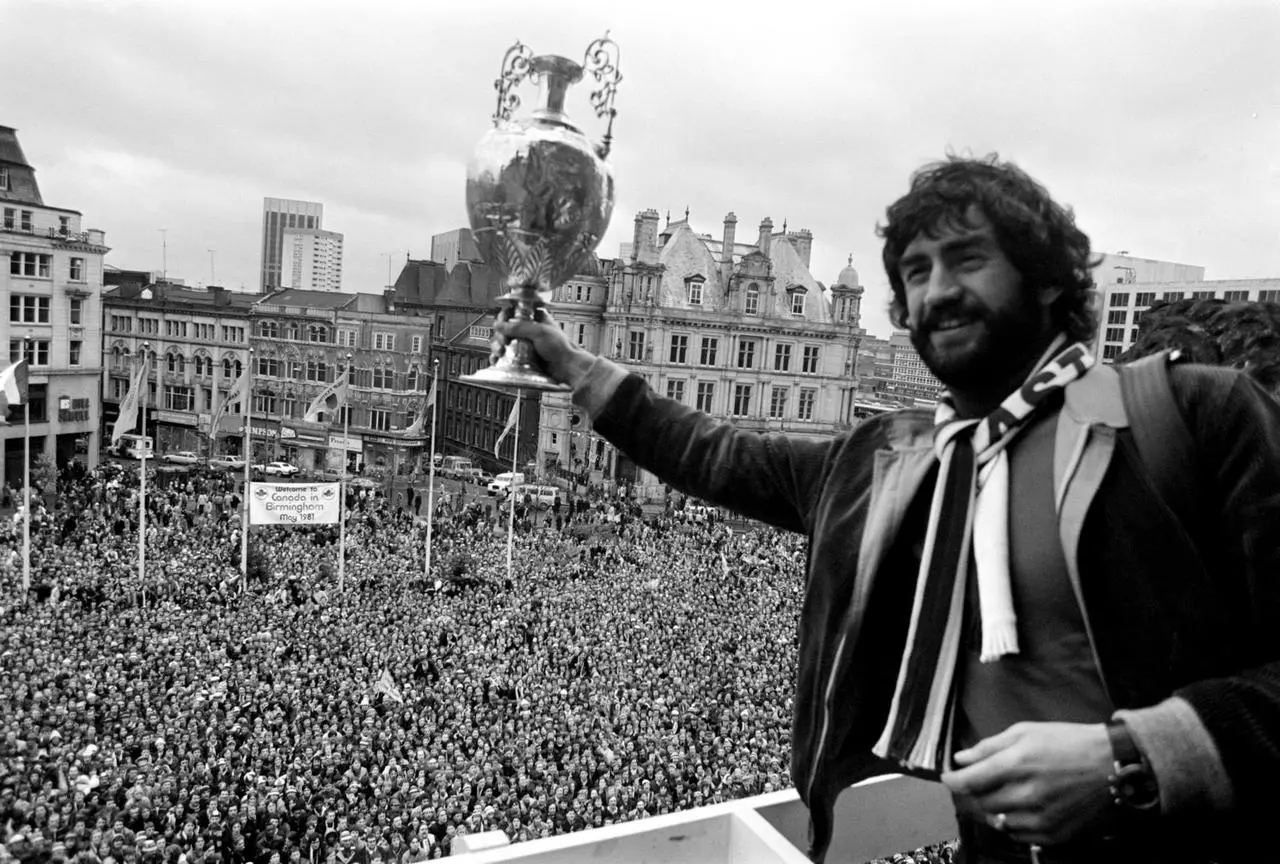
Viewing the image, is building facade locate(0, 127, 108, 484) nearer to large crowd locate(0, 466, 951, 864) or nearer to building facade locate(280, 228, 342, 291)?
large crowd locate(0, 466, 951, 864)

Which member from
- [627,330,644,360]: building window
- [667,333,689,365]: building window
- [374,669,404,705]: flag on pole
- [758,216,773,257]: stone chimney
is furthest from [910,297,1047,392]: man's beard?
[758,216,773,257]: stone chimney

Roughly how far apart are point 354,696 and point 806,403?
36.1 meters

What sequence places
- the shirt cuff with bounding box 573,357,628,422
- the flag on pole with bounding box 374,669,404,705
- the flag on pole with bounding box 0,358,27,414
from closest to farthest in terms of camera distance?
the shirt cuff with bounding box 573,357,628,422, the flag on pole with bounding box 374,669,404,705, the flag on pole with bounding box 0,358,27,414

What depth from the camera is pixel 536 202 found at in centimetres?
244

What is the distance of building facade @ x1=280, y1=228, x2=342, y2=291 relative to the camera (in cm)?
7719

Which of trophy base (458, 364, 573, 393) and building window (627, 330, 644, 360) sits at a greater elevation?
building window (627, 330, 644, 360)

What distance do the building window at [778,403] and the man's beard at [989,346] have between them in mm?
43826

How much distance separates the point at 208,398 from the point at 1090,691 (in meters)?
58.6

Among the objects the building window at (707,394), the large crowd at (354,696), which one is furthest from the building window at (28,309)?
the building window at (707,394)

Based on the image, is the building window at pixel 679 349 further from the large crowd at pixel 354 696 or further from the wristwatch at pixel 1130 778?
the wristwatch at pixel 1130 778

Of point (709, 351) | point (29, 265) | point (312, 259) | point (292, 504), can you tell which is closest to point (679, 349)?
point (709, 351)

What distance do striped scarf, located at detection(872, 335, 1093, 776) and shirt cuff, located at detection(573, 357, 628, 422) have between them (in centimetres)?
82

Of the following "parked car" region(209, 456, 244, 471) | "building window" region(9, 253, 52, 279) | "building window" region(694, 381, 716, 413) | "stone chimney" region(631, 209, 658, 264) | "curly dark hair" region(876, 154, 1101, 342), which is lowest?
"parked car" region(209, 456, 244, 471)

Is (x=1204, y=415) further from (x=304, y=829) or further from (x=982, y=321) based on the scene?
(x=304, y=829)
